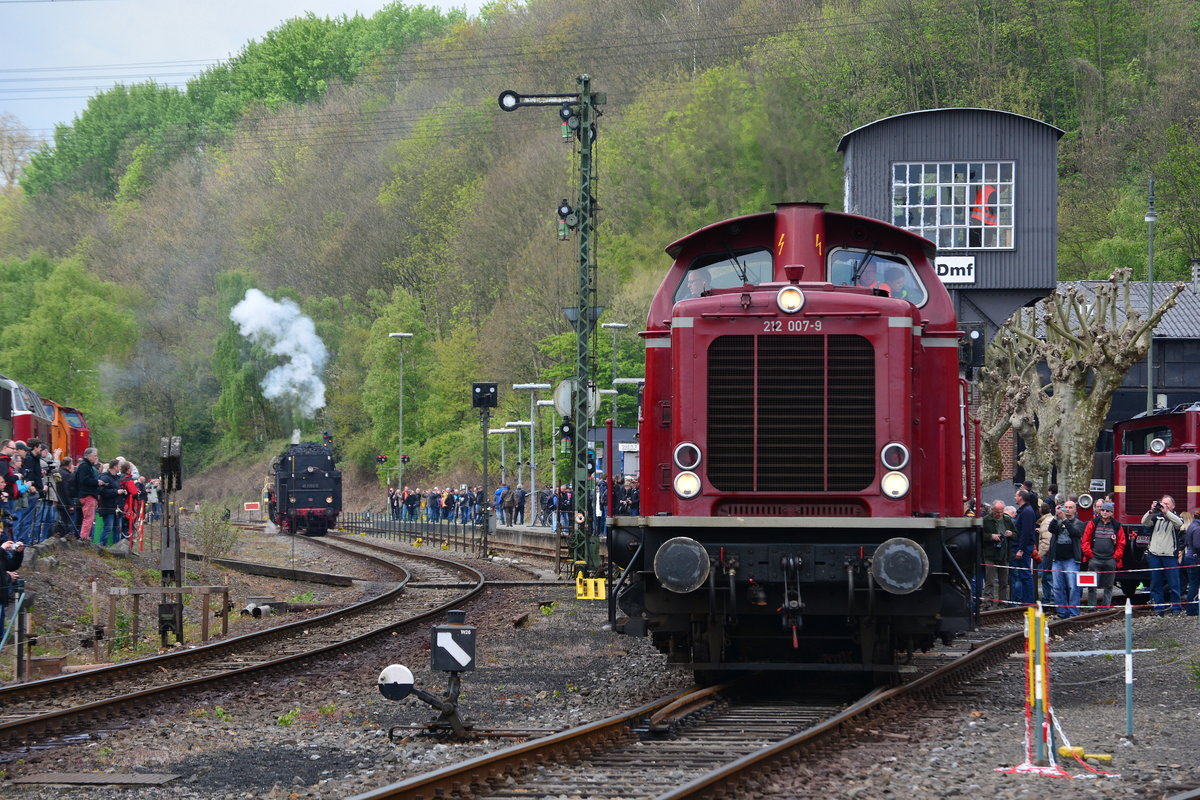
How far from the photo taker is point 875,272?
462 inches

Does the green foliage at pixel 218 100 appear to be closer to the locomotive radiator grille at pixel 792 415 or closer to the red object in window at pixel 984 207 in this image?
the red object in window at pixel 984 207

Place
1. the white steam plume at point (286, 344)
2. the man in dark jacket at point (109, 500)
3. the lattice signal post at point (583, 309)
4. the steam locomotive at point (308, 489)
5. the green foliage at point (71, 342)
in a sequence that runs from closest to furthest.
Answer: the man in dark jacket at point (109, 500) → the lattice signal post at point (583, 309) → the steam locomotive at point (308, 489) → the green foliage at point (71, 342) → the white steam plume at point (286, 344)

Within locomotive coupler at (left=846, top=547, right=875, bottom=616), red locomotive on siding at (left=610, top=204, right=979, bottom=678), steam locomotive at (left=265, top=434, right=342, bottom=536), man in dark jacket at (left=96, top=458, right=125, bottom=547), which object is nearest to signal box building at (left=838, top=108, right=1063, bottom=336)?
man in dark jacket at (left=96, top=458, right=125, bottom=547)

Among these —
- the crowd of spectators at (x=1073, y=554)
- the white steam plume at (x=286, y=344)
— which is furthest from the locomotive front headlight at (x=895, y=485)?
the white steam plume at (x=286, y=344)

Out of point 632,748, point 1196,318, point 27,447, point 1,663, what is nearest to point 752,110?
point 1196,318

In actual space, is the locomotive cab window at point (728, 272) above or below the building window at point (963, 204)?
below

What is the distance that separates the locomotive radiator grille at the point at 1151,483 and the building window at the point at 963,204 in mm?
10801

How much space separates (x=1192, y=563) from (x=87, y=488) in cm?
1744

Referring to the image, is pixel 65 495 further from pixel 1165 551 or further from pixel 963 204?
pixel 963 204

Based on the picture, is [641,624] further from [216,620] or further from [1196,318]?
[1196,318]

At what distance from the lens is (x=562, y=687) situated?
12906 mm

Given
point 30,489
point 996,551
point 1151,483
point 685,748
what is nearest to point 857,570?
point 685,748

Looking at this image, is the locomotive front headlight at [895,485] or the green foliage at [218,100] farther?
the green foliage at [218,100]

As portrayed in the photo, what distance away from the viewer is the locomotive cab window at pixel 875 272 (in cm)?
1167
